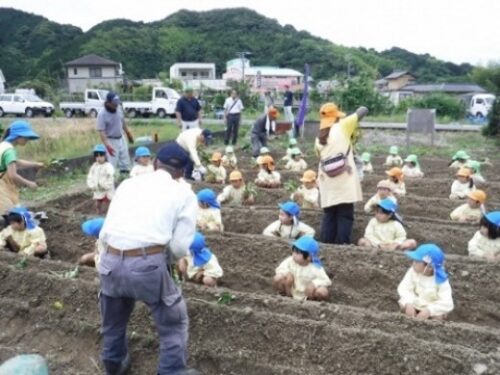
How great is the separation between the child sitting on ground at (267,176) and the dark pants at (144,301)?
6102 millimetres

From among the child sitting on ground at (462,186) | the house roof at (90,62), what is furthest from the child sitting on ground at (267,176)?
the house roof at (90,62)

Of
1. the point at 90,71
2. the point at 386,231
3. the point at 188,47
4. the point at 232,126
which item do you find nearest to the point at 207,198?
the point at 386,231

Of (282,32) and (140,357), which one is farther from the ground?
(282,32)

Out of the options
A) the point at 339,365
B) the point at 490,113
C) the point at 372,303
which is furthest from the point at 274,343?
the point at 490,113

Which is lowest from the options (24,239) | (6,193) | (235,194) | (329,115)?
(24,239)

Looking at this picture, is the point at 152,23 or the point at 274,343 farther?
the point at 152,23

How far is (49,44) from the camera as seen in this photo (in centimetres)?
7062

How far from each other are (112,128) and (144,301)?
5604mm

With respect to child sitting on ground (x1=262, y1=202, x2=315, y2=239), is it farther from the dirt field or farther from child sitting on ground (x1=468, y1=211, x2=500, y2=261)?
child sitting on ground (x1=468, y1=211, x2=500, y2=261)

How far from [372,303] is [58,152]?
33.6 feet

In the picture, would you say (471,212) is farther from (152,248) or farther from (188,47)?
(188,47)

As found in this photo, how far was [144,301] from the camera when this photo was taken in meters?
3.16

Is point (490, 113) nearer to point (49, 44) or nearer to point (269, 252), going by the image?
point (269, 252)

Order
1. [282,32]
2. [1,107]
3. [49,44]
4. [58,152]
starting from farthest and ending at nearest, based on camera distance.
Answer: [282,32] → [49,44] → [1,107] → [58,152]
